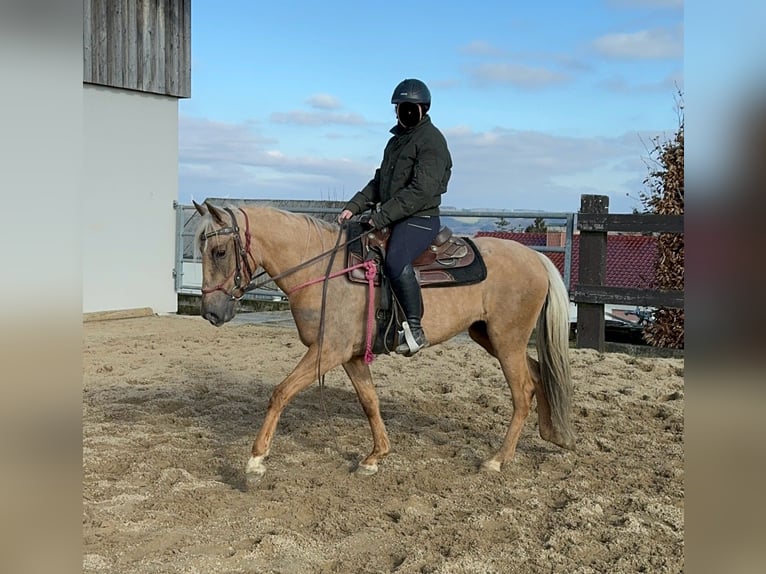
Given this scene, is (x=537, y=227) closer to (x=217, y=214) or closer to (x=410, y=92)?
(x=410, y=92)

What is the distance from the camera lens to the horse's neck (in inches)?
155

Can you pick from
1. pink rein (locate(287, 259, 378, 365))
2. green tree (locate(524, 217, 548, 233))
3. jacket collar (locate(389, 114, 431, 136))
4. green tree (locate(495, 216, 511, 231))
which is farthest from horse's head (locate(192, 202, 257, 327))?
green tree (locate(495, 216, 511, 231))

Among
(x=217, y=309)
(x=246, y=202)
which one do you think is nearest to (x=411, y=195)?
(x=217, y=309)

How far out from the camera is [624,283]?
8.85 meters

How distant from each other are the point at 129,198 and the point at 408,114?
25.9ft

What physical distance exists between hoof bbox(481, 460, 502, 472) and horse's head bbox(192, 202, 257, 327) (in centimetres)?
169

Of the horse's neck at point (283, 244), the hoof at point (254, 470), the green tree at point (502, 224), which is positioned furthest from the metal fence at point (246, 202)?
the hoof at point (254, 470)

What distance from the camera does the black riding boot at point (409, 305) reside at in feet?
13.2

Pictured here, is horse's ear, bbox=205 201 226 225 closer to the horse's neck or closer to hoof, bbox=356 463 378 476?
the horse's neck

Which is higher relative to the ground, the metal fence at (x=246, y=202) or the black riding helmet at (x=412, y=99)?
the black riding helmet at (x=412, y=99)

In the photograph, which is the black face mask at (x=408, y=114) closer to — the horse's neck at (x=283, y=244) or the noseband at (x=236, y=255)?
the horse's neck at (x=283, y=244)

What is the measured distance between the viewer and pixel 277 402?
377 centimetres

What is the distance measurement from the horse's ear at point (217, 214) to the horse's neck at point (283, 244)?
0.61ft
